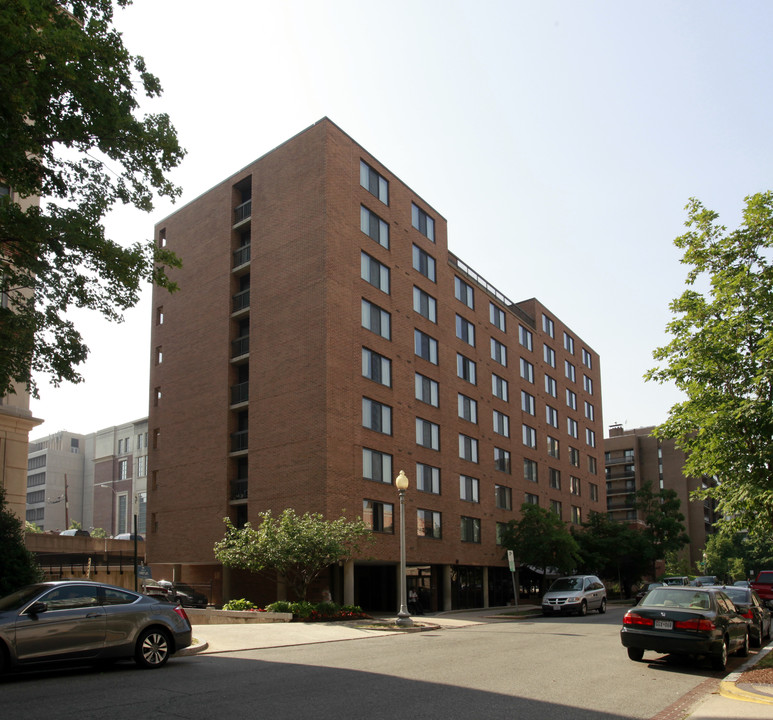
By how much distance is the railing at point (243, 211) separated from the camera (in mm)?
40156

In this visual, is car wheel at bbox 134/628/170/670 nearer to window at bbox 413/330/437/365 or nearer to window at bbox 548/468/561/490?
window at bbox 413/330/437/365

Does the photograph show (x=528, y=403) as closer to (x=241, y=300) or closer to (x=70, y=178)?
(x=241, y=300)

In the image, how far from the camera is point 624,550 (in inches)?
2179

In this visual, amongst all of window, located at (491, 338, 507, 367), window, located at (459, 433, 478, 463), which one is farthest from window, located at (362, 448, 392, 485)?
window, located at (491, 338, 507, 367)

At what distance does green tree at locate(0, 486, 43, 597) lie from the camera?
15.6 m

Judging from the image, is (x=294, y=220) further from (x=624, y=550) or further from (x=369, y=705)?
(x=624, y=550)

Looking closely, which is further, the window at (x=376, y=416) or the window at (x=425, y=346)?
the window at (x=425, y=346)

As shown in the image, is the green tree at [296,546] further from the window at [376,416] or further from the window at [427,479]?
the window at [427,479]

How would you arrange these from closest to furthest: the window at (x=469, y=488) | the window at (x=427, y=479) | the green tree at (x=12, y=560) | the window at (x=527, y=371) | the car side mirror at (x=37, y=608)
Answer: the car side mirror at (x=37, y=608), the green tree at (x=12, y=560), the window at (x=427, y=479), the window at (x=469, y=488), the window at (x=527, y=371)

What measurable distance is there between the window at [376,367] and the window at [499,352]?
15250 millimetres

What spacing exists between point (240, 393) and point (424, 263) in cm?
1332

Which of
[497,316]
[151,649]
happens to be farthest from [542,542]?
[151,649]

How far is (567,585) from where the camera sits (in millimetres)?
35250

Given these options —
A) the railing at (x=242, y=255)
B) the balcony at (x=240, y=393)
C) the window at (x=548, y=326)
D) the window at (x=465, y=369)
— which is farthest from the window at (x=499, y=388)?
the railing at (x=242, y=255)
